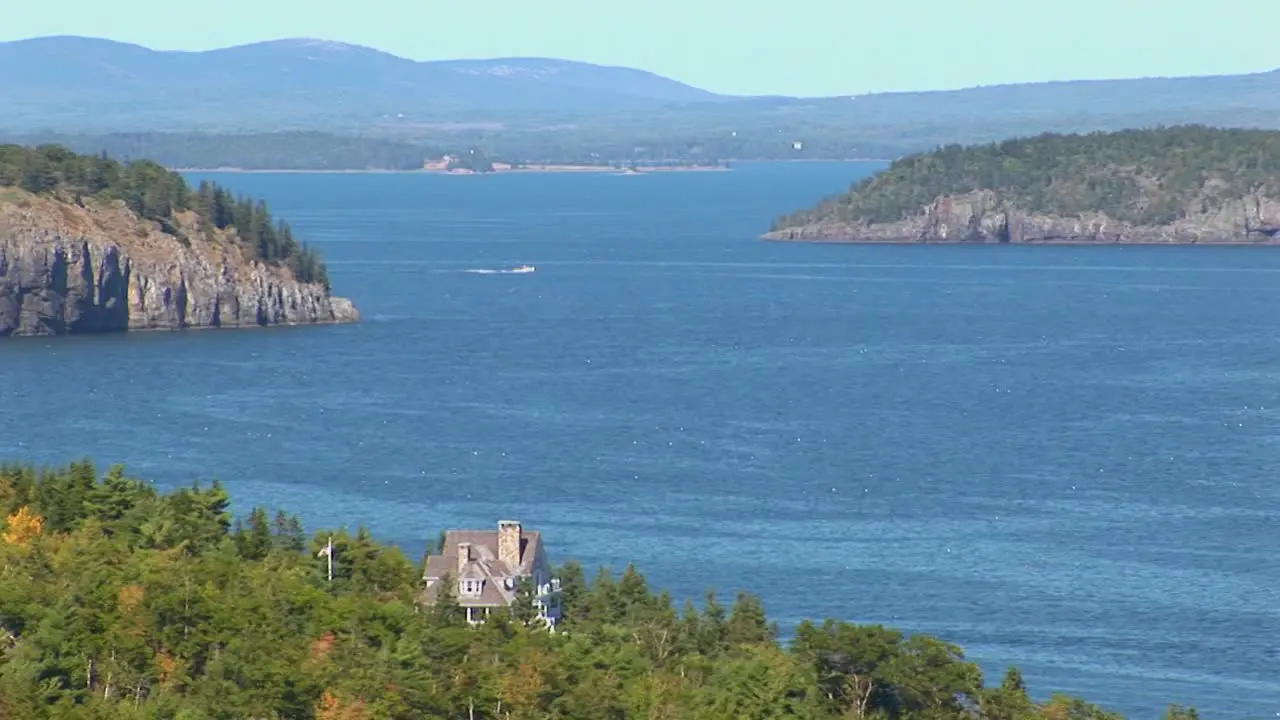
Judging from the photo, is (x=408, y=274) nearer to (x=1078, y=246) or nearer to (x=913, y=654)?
(x=1078, y=246)

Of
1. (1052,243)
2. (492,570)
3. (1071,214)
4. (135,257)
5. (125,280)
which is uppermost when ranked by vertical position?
(492,570)

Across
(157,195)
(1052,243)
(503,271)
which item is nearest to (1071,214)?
(1052,243)

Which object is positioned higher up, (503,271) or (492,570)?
(492,570)

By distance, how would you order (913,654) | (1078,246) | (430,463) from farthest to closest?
(1078,246) < (430,463) < (913,654)

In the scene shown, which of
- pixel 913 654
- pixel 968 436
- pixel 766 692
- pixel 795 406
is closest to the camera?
pixel 766 692

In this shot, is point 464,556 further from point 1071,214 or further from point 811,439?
point 1071,214

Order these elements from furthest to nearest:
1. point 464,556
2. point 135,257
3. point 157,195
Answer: point 157,195 → point 135,257 → point 464,556

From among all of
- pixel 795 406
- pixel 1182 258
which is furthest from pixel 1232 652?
pixel 1182 258
